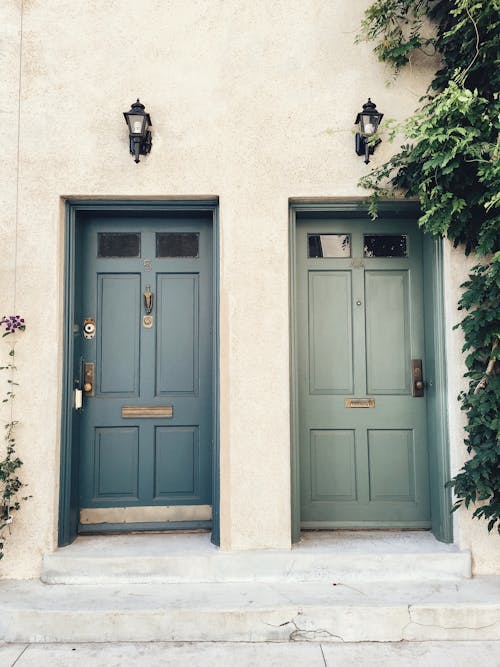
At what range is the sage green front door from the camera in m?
3.62

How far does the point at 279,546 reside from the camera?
10.7 feet

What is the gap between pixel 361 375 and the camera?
12.0ft

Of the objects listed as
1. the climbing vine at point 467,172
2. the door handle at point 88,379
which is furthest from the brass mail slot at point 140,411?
the climbing vine at point 467,172

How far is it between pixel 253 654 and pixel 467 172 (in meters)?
3.16

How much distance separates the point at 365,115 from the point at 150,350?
89.1 inches

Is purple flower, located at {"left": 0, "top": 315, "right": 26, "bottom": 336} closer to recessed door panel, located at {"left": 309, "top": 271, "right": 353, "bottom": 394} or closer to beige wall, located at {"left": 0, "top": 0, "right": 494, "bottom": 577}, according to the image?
beige wall, located at {"left": 0, "top": 0, "right": 494, "bottom": 577}

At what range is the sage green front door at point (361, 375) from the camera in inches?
142

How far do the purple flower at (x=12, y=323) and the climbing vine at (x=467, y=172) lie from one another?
2527 mm

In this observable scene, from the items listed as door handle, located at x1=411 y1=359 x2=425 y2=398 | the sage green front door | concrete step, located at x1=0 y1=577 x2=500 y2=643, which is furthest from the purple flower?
door handle, located at x1=411 y1=359 x2=425 y2=398

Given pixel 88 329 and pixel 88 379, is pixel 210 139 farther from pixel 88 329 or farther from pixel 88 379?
pixel 88 379

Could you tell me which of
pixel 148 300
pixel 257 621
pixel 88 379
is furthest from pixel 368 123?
pixel 257 621

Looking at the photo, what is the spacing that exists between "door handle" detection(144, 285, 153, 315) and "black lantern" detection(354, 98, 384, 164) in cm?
181

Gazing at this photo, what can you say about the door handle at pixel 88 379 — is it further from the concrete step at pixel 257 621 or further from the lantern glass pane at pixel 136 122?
the lantern glass pane at pixel 136 122

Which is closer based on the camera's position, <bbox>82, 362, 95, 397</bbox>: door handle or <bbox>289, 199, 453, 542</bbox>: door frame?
<bbox>289, 199, 453, 542</bbox>: door frame
